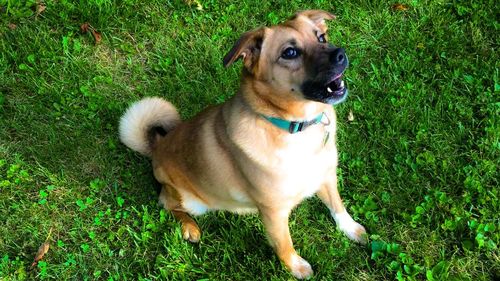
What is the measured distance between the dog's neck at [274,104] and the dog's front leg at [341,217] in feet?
2.72

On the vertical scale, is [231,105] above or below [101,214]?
above

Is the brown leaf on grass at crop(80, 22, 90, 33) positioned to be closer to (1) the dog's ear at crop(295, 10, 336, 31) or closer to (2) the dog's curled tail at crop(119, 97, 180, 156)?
(2) the dog's curled tail at crop(119, 97, 180, 156)

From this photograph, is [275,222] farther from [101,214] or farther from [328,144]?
[101,214]

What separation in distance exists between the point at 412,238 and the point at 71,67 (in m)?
3.29

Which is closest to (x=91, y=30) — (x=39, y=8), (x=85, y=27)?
(x=85, y=27)

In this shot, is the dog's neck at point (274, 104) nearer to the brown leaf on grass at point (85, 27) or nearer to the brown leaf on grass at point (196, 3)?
the brown leaf on grass at point (196, 3)

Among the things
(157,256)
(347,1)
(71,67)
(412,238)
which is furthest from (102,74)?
(412,238)

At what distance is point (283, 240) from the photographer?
320cm

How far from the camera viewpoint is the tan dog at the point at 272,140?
2.67 m

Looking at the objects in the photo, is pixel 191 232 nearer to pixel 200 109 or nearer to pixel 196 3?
pixel 200 109

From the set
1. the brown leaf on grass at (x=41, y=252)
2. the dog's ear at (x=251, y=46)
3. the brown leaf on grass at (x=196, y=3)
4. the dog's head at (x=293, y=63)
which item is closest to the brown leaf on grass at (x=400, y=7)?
the brown leaf on grass at (x=196, y=3)

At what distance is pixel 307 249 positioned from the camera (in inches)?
136

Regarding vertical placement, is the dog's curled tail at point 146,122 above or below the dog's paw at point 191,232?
above

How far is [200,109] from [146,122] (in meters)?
0.75
